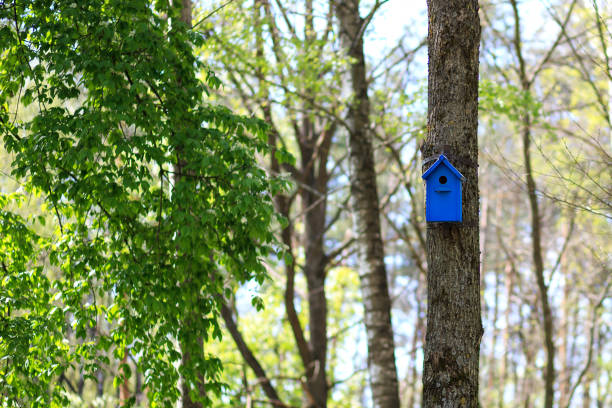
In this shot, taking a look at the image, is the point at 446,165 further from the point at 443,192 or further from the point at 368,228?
the point at 368,228

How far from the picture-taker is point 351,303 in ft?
52.5

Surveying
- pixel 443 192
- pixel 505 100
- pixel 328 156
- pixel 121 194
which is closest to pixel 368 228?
pixel 505 100

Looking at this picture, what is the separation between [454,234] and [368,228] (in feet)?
11.8

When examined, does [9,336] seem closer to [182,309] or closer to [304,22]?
[182,309]

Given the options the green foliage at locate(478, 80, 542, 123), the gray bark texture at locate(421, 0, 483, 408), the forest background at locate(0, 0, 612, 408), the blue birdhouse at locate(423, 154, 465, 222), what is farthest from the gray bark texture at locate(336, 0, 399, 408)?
the blue birdhouse at locate(423, 154, 465, 222)

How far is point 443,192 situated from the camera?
3.37 meters

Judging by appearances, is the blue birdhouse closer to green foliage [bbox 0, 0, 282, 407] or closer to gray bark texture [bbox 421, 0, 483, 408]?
gray bark texture [bbox 421, 0, 483, 408]

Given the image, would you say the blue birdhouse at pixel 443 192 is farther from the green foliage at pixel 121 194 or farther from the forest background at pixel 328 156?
the green foliage at pixel 121 194

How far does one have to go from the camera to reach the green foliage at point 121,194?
4309 mm

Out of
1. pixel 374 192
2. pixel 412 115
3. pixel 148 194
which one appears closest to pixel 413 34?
pixel 412 115

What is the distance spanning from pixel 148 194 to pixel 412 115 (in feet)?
11.9

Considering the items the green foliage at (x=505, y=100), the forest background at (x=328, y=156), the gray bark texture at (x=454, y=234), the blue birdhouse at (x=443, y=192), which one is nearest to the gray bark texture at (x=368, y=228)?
the forest background at (x=328, y=156)

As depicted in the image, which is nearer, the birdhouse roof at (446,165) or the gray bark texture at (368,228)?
the birdhouse roof at (446,165)

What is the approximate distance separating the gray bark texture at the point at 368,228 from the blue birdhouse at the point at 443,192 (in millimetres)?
3498
